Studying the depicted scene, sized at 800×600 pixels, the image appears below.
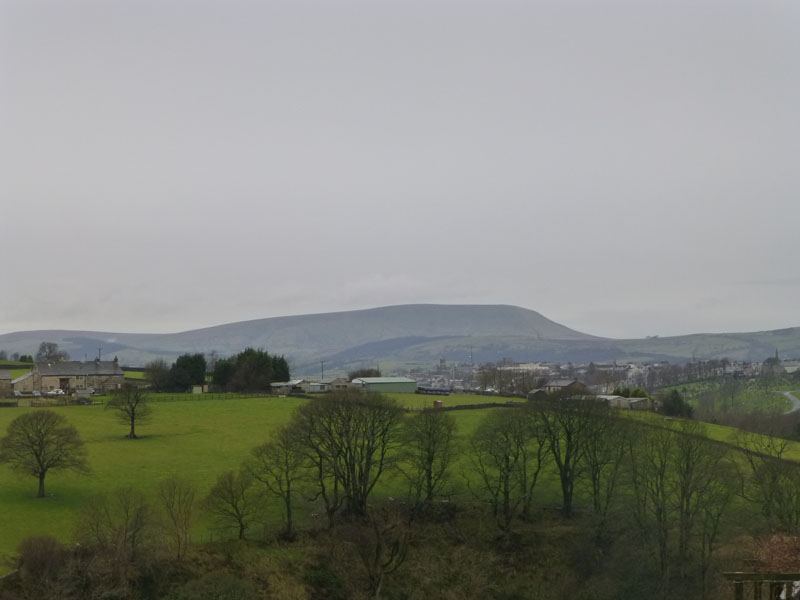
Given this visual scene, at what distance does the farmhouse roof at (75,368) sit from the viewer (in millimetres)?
108625

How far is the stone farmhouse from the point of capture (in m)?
105

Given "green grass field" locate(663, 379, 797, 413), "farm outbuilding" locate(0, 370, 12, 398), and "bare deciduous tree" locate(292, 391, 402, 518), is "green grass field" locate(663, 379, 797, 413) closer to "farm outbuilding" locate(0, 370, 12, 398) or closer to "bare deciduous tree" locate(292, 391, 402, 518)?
"bare deciduous tree" locate(292, 391, 402, 518)

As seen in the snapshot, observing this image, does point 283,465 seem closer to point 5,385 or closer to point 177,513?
point 177,513

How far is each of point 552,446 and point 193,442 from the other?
31.0 m

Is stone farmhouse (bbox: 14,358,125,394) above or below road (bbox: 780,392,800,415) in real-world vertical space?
above

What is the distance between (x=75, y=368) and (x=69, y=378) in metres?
3.93

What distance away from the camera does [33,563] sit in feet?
118

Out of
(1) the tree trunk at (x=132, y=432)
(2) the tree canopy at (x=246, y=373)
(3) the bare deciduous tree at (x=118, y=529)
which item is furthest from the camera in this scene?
(2) the tree canopy at (x=246, y=373)

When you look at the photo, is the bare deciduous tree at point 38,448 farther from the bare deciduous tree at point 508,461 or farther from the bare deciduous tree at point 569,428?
the bare deciduous tree at point 569,428

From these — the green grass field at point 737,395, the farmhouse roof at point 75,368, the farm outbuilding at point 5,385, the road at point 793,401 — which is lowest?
the road at point 793,401

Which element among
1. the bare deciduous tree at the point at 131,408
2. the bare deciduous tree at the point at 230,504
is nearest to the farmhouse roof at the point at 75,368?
the bare deciduous tree at the point at 131,408

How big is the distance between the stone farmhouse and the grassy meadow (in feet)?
86.3

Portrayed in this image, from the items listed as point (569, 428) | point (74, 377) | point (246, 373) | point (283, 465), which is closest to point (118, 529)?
point (283, 465)

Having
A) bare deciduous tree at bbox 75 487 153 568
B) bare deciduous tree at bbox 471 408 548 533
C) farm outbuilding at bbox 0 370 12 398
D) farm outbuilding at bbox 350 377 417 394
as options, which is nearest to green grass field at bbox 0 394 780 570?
bare deciduous tree at bbox 471 408 548 533
